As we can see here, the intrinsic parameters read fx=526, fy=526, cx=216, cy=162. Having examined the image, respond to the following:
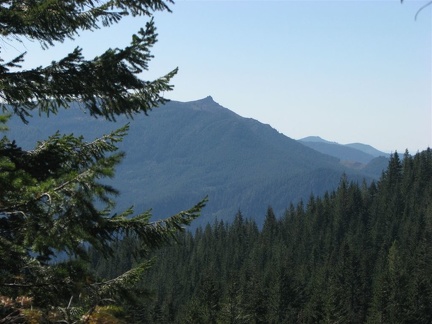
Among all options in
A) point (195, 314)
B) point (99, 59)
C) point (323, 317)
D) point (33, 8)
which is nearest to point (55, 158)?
point (99, 59)

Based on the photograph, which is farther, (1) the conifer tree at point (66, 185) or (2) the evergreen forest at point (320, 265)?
(2) the evergreen forest at point (320, 265)

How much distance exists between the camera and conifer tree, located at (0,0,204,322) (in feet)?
21.4

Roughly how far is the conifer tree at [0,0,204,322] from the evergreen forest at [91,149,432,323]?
1606 inches

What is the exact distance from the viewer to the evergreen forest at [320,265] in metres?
60.1

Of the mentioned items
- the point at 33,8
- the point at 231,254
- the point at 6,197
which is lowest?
the point at 231,254

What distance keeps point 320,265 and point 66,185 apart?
345 feet

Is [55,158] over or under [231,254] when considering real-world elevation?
over

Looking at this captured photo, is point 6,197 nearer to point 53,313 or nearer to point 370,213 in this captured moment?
point 53,313

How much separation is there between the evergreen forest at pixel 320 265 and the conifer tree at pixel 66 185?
40803mm

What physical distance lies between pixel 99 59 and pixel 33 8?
118 cm

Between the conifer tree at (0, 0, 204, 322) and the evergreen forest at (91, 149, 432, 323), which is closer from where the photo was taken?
the conifer tree at (0, 0, 204, 322)

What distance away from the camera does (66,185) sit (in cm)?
638

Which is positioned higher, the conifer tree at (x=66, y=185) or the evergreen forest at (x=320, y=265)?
the conifer tree at (x=66, y=185)

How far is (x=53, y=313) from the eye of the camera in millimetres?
7625
